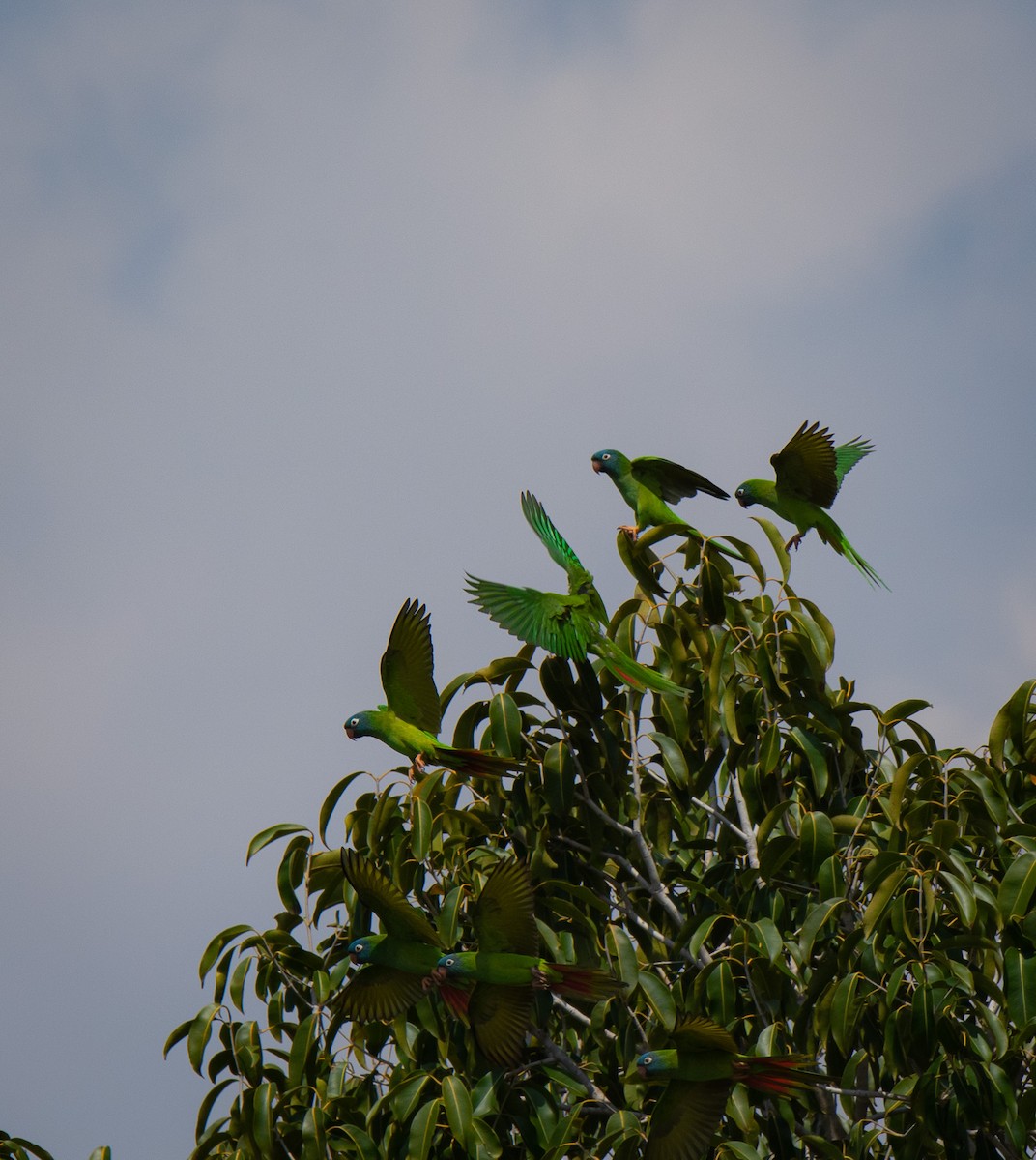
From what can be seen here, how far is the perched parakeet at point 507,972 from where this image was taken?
4.18m

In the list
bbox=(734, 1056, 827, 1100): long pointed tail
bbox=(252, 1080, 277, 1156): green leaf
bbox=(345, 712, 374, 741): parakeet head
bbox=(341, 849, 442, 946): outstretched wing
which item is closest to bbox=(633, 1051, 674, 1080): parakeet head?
bbox=(734, 1056, 827, 1100): long pointed tail

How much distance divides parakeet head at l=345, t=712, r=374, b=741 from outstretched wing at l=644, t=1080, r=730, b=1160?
148cm

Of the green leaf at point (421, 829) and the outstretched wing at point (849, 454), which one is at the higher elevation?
the outstretched wing at point (849, 454)

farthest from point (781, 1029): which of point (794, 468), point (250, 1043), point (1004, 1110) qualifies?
point (794, 468)

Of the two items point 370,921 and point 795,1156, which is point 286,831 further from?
point 795,1156

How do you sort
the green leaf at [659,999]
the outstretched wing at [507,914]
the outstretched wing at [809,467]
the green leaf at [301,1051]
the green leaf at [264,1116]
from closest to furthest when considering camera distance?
1. the green leaf at [659,999]
2. the outstretched wing at [507,914]
3. the green leaf at [264,1116]
4. the green leaf at [301,1051]
5. the outstretched wing at [809,467]

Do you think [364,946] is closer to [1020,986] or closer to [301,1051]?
[301,1051]

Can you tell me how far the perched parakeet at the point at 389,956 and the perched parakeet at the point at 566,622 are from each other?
890 mm

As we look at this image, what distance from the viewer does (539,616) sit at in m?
4.69

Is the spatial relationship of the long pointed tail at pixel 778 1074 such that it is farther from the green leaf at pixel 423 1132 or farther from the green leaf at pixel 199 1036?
the green leaf at pixel 199 1036

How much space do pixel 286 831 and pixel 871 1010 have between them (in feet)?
6.33

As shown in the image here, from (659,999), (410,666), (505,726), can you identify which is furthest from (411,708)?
(659,999)

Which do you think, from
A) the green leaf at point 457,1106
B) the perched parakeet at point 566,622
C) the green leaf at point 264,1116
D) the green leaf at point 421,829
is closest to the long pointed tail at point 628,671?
the perched parakeet at point 566,622

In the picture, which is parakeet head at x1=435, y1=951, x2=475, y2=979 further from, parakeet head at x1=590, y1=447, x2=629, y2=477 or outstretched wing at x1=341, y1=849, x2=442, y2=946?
parakeet head at x1=590, y1=447, x2=629, y2=477
